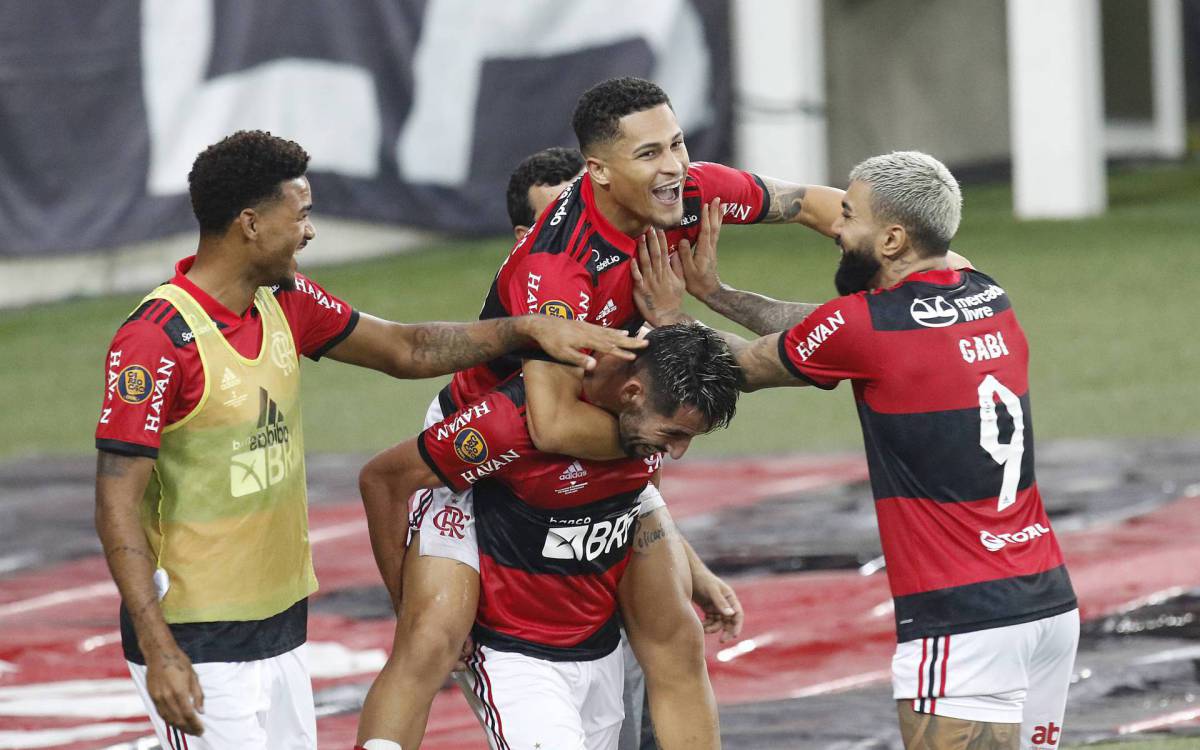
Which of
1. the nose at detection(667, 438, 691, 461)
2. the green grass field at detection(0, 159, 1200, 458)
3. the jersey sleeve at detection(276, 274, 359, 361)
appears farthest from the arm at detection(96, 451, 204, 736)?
the green grass field at detection(0, 159, 1200, 458)

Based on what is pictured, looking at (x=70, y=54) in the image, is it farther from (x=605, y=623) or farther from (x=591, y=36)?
(x=605, y=623)

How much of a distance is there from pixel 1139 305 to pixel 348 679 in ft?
34.9

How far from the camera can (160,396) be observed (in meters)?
4.66

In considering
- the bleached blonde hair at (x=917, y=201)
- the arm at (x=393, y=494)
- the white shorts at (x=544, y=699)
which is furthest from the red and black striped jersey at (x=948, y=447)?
the arm at (x=393, y=494)

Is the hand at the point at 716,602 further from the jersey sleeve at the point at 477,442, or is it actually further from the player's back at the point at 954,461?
the player's back at the point at 954,461

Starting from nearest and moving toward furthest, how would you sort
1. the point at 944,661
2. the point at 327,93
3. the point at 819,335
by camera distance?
the point at 944,661 < the point at 819,335 < the point at 327,93

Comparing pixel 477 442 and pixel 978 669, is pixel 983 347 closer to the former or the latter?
pixel 978 669

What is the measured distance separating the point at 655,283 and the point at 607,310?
0.16m

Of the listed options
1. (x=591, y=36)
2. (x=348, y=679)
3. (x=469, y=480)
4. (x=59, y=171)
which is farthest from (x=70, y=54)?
(x=469, y=480)

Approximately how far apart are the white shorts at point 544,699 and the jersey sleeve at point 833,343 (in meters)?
1.25

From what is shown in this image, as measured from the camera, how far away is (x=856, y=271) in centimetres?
517

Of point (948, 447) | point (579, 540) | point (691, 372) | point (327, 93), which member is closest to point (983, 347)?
point (948, 447)

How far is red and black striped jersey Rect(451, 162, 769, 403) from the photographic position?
5.25m

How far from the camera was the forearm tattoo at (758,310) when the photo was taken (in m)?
5.63
